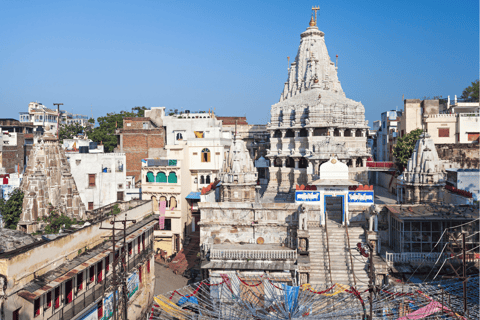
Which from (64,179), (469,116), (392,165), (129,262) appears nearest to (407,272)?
(129,262)

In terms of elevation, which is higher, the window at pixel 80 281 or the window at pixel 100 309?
the window at pixel 80 281

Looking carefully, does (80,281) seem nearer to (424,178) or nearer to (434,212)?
(434,212)

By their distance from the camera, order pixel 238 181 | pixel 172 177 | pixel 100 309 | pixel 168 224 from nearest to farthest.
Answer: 1. pixel 100 309
2. pixel 238 181
3. pixel 168 224
4. pixel 172 177

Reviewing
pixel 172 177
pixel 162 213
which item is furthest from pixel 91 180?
pixel 172 177

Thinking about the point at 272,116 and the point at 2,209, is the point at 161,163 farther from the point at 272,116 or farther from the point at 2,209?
the point at 2,209

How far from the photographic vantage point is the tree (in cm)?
6469

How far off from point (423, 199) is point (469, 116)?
23.9m

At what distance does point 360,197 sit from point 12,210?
25424 millimetres

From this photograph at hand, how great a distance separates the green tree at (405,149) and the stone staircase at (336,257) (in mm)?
18760

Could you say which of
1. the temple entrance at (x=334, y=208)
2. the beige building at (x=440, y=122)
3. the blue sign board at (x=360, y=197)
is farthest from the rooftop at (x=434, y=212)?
the beige building at (x=440, y=122)

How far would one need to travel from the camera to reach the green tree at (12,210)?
107ft

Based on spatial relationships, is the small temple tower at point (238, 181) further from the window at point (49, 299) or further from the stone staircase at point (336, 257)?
the window at point (49, 299)

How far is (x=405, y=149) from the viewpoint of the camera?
45562mm

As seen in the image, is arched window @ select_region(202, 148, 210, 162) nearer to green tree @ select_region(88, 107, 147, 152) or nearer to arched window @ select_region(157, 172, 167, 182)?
arched window @ select_region(157, 172, 167, 182)
